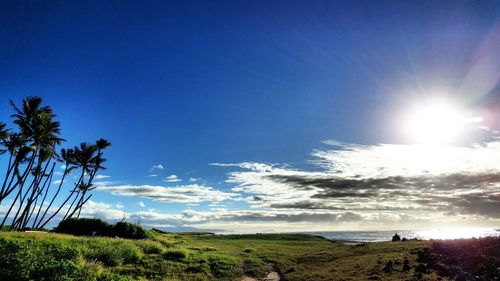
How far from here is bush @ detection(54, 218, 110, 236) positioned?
5200 centimetres

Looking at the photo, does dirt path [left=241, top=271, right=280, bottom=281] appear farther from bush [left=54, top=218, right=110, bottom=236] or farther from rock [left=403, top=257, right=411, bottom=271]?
bush [left=54, top=218, right=110, bottom=236]

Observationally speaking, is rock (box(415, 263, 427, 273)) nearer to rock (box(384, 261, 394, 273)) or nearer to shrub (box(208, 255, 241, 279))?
rock (box(384, 261, 394, 273))

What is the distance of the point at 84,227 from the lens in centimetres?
5272

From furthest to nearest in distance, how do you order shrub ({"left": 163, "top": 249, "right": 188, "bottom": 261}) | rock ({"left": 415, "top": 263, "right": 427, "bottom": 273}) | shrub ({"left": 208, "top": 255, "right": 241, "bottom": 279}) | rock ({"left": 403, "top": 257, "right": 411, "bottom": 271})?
shrub ({"left": 163, "top": 249, "right": 188, "bottom": 261}), shrub ({"left": 208, "top": 255, "right": 241, "bottom": 279}), rock ({"left": 403, "top": 257, "right": 411, "bottom": 271}), rock ({"left": 415, "top": 263, "right": 427, "bottom": 273})

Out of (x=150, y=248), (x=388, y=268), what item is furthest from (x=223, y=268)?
(x=388, y=268)

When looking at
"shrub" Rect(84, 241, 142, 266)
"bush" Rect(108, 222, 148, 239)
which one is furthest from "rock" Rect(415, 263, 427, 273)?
"bush" Rect(108, 222, 148, 239)

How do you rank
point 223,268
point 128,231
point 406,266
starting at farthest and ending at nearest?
1. point 128,231
2. point 223,268
3. point 406,266

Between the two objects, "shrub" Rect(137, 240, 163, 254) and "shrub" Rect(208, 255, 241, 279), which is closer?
"shrub" Rect(208, 255, 241, 279)

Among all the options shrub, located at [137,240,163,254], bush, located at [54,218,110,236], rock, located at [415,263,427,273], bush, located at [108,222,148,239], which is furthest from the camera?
bush, located at [108,222,148,239]

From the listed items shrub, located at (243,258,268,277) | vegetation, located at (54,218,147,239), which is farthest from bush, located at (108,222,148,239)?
shrub, located at (243,258,268,277)

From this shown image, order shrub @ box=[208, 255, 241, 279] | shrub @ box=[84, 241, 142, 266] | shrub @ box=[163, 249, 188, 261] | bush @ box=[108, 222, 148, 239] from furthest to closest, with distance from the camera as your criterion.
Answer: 1. bush @ box=[108, 222, 148, 239]
2. shrub @ box=[163, 249, 188, 261]
3. shrub @ box=[208, 255, 241, 279]
4. shrub @ box=[84, 241, 142, 266]

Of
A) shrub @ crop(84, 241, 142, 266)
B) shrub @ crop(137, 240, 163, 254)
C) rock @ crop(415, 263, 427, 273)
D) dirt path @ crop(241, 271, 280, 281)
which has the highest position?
shrub @ crop(137, 240, 163, 254)

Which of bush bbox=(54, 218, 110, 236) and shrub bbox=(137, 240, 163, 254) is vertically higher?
bush bbox=(54, 218, 110, 236)

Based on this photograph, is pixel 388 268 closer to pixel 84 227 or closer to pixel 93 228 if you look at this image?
pixel 93 228
